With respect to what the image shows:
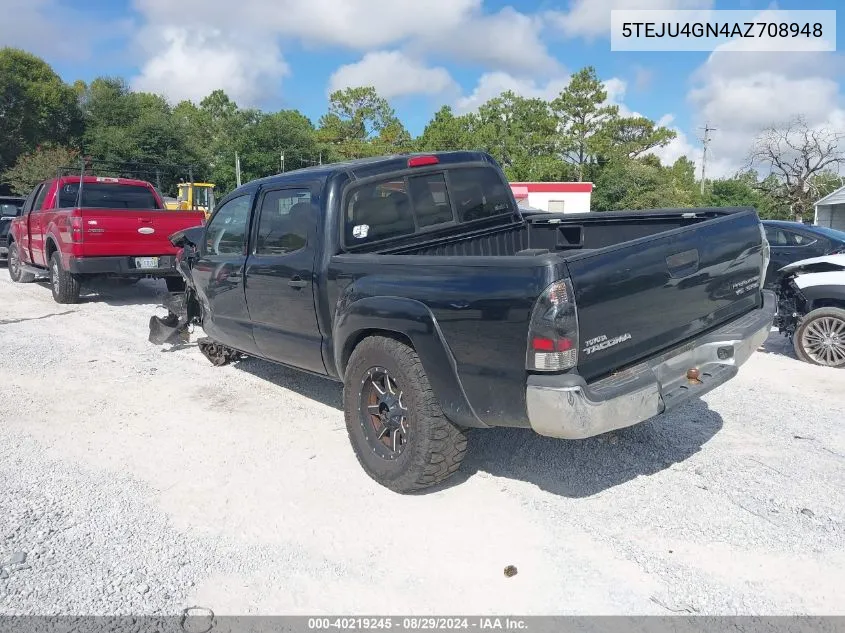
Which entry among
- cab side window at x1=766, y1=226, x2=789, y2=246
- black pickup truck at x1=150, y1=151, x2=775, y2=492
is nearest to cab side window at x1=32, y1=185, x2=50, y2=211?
black pickup truck at x1=150, y1=151, x2=775, y2=492

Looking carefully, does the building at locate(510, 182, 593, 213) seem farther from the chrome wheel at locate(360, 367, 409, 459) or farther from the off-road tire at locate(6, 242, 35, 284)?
the chrome wheel at locate(360, 367, 409, 459)

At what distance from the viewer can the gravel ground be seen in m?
2.95

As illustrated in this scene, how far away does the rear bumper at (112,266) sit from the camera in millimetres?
9797

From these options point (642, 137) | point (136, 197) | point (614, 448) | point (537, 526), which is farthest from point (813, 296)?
point (642, 137)

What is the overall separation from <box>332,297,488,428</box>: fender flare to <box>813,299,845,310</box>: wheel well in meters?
5.44

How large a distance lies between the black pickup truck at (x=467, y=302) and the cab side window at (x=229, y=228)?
0.11ft

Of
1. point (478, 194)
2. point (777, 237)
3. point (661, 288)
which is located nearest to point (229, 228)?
point (478, 194)

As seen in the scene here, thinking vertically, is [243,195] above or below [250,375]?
above

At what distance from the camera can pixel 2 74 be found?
41.7 meters

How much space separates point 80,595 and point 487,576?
6.07ft

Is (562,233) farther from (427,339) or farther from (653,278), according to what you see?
(427,339)

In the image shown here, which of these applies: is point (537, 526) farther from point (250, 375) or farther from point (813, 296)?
point (813, 296)

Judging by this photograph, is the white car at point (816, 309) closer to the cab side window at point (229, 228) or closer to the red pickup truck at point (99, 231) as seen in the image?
the cab side window at point (229, 228)

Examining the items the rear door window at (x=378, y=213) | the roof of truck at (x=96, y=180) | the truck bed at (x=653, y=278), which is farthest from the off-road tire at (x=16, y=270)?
the truck bed at (x=653, y=278)
